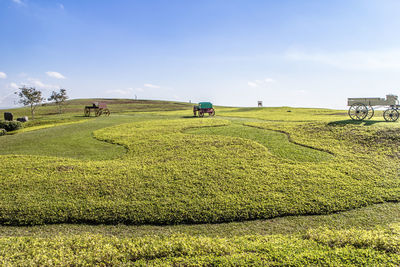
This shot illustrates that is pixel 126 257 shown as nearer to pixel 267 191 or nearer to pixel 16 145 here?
pixel 267 191

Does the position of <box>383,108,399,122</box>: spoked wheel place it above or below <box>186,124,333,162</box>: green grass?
above

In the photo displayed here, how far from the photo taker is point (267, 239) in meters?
6.00

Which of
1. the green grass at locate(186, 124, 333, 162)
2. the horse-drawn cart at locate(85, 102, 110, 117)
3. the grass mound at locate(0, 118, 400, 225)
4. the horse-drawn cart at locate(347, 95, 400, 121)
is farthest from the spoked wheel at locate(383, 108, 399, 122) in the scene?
the horse-drawn cart at locate(85, 102, 110, 117)

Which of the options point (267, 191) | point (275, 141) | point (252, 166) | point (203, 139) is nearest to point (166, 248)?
point (267, 191)

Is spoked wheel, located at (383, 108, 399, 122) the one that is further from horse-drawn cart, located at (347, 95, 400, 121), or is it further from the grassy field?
the grassy field

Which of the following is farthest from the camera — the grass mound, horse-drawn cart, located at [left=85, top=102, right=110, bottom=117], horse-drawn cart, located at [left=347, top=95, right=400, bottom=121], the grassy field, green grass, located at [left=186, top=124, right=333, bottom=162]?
horse-drawn cart, located at [left=85, top=102, right=110, bottom=117]

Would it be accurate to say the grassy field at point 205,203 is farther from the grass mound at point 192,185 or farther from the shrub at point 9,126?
the shrub at point 9,126

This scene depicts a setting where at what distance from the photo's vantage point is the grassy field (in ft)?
17.6

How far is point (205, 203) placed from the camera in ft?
25.7

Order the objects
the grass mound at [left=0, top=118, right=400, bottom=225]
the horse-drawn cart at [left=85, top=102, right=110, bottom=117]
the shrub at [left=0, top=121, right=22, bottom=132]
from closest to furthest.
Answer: the grass mound at [left=0, top=118, right=400, bottom=225], the shrub at [left=0, top=121, right=22, bottom=132], the horse-drawn cart at [left=85, top=102, right=110, bottom=117]

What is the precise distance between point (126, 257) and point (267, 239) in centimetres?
334

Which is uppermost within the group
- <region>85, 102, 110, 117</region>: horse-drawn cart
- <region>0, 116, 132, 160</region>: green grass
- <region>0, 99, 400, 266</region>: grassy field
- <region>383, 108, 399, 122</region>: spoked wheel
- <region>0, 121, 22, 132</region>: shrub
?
<region>85, 102, 110, 117</region>: horse-drawn cart

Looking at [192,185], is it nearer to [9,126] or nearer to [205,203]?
[205,203]

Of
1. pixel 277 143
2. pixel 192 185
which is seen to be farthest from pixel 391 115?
pixel 192 185
